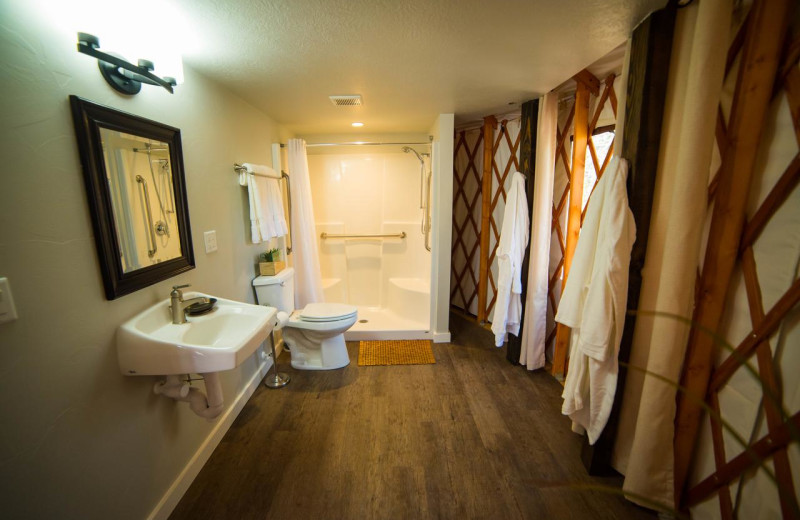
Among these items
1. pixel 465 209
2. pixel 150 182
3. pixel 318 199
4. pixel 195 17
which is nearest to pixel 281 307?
pixel 150 182

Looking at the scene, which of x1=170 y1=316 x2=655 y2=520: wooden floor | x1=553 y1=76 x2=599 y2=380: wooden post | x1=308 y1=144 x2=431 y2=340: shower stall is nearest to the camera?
x1=170 y1=316 x2=655 y2=520: wooden floor

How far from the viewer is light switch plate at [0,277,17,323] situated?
80 cm

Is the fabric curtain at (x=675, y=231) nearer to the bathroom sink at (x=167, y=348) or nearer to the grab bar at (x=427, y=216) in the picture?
the bathroom sink at (x=167, y=348)

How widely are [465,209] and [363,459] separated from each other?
2.60m

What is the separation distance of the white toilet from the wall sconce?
1.33m

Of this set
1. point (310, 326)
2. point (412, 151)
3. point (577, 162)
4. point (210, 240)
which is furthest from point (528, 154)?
point (210, 240)

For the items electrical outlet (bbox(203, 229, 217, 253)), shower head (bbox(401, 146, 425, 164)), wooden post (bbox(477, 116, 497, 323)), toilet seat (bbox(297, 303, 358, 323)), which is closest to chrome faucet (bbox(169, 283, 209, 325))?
electrical outlet (bbox(203, 229, 217, 253))

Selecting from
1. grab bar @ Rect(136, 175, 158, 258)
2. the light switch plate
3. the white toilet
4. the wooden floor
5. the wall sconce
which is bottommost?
the wooden floor

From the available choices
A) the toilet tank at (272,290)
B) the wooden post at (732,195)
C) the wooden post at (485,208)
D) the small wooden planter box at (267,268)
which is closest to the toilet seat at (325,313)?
the toilet tank at (272,290)

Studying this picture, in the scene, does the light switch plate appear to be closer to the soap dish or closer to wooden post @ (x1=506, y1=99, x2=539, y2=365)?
the soap dish

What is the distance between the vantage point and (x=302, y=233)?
2820mm

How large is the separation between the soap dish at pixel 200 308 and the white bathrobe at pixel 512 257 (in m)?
1.89

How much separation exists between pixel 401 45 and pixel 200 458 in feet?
7.19

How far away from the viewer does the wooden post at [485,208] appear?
2910 mm
